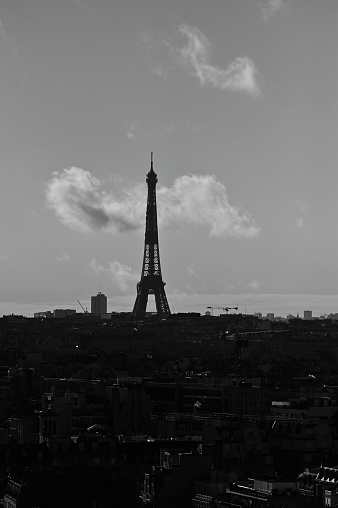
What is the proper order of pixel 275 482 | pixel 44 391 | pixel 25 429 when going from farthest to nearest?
pixel 44 391 → pixel 25 429 → pixel 275 482

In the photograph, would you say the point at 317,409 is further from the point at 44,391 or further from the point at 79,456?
the point at 44,391

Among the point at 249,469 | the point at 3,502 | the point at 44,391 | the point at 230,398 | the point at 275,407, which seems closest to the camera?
the point at 3,502

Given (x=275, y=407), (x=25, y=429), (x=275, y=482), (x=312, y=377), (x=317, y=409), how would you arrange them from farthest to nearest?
(x=312, y=377) → (x=275, y=407) → (x=317, y=409) → (x=25, y=429) → (x=275, y=482)

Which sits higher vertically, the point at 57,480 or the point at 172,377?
the point at 172,377

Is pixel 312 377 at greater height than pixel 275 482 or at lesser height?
greater

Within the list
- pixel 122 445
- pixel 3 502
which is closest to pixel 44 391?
pixel 122 445

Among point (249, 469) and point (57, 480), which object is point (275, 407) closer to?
point (249, 469)

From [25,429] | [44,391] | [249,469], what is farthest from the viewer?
[44,391]

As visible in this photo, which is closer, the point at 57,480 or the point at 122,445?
the point at 57,480

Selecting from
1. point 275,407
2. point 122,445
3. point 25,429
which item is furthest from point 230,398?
point 122,445
